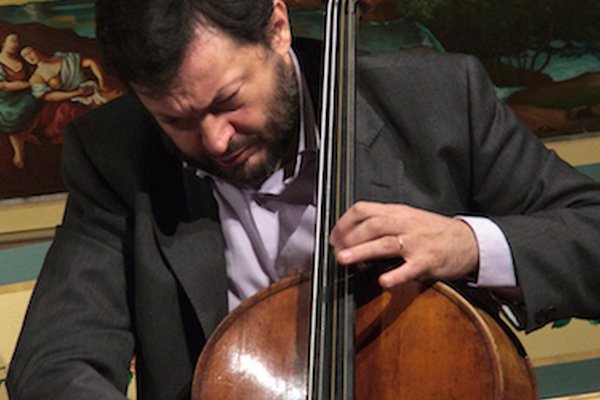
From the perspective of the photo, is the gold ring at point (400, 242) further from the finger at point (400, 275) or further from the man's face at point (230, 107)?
the man's face at point (230, 107)

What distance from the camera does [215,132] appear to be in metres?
1.46

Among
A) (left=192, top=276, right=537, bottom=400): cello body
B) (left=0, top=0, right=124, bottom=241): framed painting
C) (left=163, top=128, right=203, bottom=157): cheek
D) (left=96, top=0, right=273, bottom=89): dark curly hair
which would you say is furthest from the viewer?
(left=0, top=0, right=124, bottom=241): framed painting

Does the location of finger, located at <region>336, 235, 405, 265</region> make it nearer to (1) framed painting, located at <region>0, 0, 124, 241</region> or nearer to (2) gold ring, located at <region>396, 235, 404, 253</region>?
(2) gold ring, located at <region>396, 235, 404, 253</region>

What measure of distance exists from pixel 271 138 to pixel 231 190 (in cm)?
12

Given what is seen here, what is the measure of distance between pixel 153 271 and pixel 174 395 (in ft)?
0.60

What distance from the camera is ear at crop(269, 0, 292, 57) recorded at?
60.2 inches

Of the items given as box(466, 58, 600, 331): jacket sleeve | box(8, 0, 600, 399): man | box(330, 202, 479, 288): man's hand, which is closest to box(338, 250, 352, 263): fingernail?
box(330, 202, 479, 288): man's hand

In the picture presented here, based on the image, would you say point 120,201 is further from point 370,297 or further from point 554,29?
point 554,29

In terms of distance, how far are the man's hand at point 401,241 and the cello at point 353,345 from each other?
0.9 inches

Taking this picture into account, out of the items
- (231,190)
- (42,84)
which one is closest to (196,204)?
(231,190)

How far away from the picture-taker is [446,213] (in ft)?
5.09

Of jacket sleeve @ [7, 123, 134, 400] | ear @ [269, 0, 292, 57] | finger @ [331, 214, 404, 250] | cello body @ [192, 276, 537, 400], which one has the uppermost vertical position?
ear @ [269, 0, 292, 57]

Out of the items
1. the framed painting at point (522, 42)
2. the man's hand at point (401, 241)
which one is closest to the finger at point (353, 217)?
the man's hand at point (401, 241)

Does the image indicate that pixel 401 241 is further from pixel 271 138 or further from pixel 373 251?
pixel 271 138
